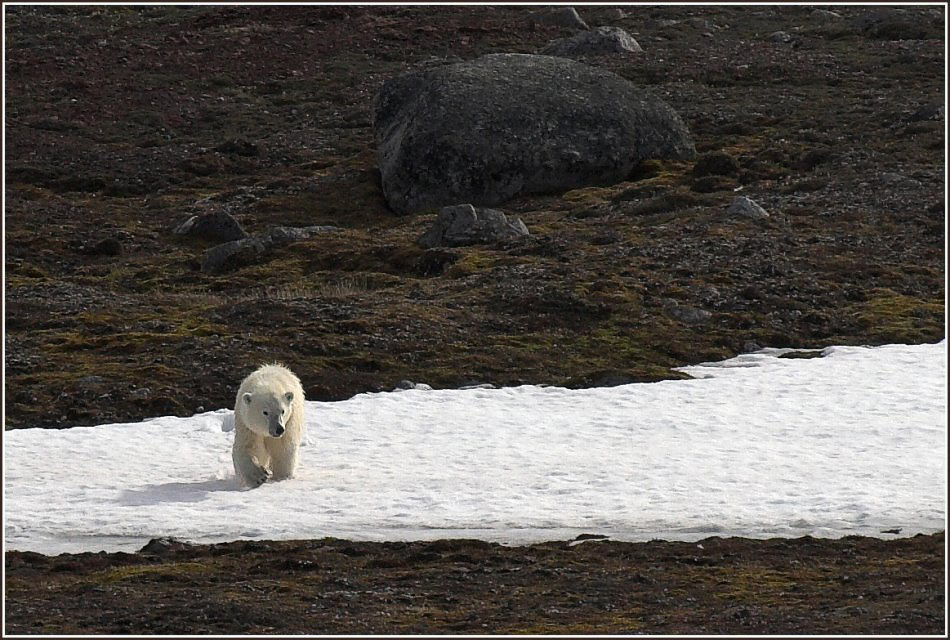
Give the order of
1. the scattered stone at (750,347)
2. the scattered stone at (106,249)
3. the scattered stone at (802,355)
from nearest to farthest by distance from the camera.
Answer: the scattered stone at (802,355) → the scattered stone at (750,347) → the scattered stone at (106,249)

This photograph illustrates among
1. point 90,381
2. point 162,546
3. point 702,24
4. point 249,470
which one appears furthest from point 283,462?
point 702,24

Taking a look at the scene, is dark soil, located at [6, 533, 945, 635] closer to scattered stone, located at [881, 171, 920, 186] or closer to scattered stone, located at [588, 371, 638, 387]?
scattered stone, located at [588, 371, 638, 387]

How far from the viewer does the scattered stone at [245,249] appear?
43375 mm

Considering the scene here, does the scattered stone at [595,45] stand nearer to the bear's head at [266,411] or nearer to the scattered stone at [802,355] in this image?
the scattered stone at [802,355]

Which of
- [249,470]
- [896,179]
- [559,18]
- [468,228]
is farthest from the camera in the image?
[559,18]

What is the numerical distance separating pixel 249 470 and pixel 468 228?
2137 cm

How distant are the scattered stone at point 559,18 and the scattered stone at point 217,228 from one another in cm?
3751

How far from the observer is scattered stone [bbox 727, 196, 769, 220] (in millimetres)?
42844

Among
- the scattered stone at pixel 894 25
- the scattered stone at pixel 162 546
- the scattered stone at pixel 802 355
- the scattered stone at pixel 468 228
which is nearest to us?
the scattered stone at pixel 162 546

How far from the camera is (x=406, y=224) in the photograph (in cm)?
4669

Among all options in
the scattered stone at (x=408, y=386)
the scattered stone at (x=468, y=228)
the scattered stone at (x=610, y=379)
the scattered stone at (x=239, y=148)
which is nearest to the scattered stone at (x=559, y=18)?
the scattered stone at (x=239, y=148)

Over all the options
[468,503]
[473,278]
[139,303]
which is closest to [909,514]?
[468,503]

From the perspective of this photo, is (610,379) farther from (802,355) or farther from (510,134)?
(510,134)

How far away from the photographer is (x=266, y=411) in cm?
2175
